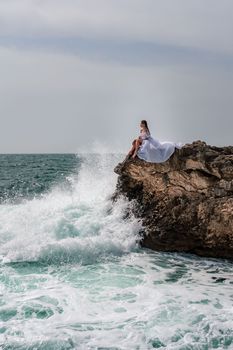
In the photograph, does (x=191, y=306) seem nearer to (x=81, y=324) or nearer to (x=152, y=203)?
(x=81, y=324)

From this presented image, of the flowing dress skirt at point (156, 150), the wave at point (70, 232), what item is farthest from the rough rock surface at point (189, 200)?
the wave at point (70, 232)

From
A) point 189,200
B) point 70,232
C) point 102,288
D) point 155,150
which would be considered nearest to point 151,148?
point 155,150

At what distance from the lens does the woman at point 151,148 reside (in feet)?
33.4

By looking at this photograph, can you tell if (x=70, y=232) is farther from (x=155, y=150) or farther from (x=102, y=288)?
(x=102, y=288)

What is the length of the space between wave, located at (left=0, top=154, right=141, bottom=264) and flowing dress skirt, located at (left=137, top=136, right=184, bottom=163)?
1.37 meters

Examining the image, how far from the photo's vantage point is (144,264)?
28.5 feet

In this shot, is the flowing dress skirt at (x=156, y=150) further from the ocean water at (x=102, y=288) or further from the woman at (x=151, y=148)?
the ocean water at (x=102, y=288)

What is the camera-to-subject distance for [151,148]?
10297mm

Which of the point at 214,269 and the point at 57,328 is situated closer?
the point at 57,328

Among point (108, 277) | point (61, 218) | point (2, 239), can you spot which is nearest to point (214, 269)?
point (108, 277)

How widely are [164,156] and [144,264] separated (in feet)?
9.20

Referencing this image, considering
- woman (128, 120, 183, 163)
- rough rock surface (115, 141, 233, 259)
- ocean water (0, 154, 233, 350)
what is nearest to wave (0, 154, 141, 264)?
ocean water (0, 154, 233, 350)

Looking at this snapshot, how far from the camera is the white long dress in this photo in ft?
33.3

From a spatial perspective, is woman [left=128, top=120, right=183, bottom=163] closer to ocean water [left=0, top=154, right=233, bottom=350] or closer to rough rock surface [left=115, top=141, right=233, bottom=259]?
rough rock surface [left=115, top=141, right=233, bottom=259]
